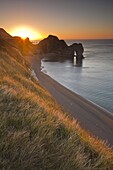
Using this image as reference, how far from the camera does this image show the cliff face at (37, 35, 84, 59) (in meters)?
145

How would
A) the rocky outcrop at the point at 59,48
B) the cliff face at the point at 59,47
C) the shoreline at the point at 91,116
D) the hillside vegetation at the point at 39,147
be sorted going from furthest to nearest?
the cliff face at the point at 59,47 < the rocky outcrop at the point at 59,48 < the shoreline at the point at 91,116 < the hillside vegetation at the point at 39,147

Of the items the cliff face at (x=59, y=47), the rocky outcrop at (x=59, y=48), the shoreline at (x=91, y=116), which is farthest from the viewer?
the cliff face at (x=59, y=47)

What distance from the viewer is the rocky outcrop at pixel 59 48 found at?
144m

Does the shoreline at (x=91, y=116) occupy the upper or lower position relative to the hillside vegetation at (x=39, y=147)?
lower

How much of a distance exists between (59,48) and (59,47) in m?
1.72

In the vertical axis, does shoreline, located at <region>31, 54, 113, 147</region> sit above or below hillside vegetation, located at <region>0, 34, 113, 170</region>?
below


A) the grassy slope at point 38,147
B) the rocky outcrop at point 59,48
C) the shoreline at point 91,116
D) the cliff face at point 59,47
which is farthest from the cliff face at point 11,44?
the grassy slope at point 38,147

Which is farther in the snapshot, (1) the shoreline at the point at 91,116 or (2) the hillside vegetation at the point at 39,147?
(1) the shoreline at the point at 91,116

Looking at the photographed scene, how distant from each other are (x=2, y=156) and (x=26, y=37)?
168 meters

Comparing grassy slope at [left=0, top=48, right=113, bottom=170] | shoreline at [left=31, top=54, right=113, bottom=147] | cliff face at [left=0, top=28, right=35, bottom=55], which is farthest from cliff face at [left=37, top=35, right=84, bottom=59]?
grassy slope at [left=0, top=48, right=113, bottom=170]

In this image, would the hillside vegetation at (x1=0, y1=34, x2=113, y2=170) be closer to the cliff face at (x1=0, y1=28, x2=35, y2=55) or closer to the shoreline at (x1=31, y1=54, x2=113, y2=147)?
the shoreline at (x1=31, y1=54, x2=113, y2=147)

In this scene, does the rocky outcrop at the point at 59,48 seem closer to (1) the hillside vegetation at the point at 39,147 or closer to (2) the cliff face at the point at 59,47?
(2) the cliff face at the point at 59,47

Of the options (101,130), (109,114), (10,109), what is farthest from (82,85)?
(10,109)

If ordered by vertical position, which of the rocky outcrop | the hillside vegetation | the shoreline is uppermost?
the hillside vegetation
